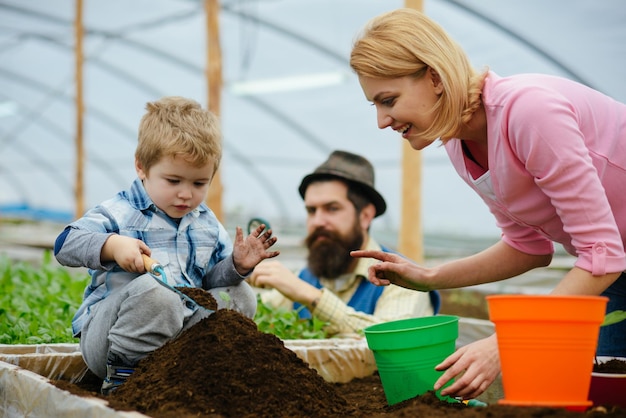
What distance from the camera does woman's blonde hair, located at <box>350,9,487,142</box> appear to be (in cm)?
204

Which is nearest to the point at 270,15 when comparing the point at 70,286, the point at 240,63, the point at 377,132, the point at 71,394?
the point at 240,63

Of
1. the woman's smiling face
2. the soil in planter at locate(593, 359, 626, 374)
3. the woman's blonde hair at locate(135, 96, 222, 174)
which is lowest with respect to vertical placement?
the soil in planter at locate(593, 359, 626, 374)

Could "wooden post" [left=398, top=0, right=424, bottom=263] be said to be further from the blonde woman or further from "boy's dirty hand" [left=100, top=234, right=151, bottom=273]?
"boy's dirty hand" [left=100, top=234, right=151, bottom=273]

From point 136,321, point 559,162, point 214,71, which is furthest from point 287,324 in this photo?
point 214,71

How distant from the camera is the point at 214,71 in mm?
5363

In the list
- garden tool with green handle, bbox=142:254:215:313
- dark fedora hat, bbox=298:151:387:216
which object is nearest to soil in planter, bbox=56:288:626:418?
garden tool with green handle, bbox=142:254:215:313

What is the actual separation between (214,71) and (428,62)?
11.6 ft

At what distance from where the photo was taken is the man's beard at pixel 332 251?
3967 mm

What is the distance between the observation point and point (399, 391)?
7.46ft

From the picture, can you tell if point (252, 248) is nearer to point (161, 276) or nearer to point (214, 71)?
point (161, 276)

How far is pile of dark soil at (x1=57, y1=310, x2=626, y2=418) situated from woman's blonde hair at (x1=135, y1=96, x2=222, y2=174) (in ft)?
1.74

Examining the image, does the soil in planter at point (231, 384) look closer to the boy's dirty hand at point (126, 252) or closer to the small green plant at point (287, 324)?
the boy's dirty hand at point (126, 252)

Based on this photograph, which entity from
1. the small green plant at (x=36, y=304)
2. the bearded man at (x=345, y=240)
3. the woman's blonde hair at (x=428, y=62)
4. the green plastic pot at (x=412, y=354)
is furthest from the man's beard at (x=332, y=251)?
the woman's blonde hair at (x=428, y=62)

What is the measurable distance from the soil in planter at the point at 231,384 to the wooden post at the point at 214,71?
3.09 meters
